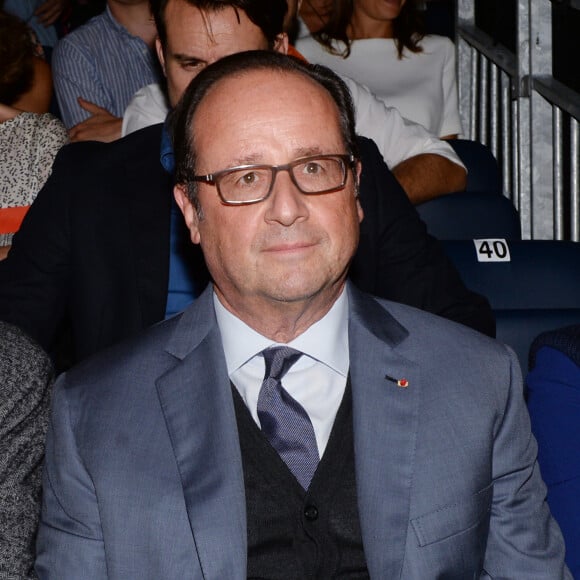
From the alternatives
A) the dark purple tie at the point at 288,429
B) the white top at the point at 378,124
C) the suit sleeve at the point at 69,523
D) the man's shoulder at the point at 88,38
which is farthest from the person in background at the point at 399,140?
the suit sleeve at the point at 69,523

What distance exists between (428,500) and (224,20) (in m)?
1.32

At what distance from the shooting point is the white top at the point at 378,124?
3217 millimetres

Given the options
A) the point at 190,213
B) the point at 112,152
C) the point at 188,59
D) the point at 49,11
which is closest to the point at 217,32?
the point at 188,59

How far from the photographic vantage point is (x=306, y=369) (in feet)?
5.88

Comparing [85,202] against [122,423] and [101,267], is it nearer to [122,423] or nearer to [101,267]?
[101,267]

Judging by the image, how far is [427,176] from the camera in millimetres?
3148

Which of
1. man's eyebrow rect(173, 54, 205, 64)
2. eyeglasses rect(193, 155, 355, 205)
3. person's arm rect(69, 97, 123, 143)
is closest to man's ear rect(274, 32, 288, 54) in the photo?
man's eyebrow rect(173, 54, 205, 64)

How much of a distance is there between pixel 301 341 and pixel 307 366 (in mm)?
49

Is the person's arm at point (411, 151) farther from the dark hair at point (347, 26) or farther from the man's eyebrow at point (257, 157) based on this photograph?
the man's eyebrow at point (257, 157)

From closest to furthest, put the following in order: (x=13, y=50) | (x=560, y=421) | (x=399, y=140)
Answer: (x=560, y=421), (x=13, y=50), (x=399, y=140)

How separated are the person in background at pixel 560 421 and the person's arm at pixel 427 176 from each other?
3.65 feet

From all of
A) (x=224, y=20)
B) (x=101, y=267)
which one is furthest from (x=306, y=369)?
(x=224, y=20)

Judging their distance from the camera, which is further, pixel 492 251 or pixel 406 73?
pixel 406 73

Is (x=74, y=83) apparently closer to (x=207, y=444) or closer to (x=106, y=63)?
(x=106, y=63)
